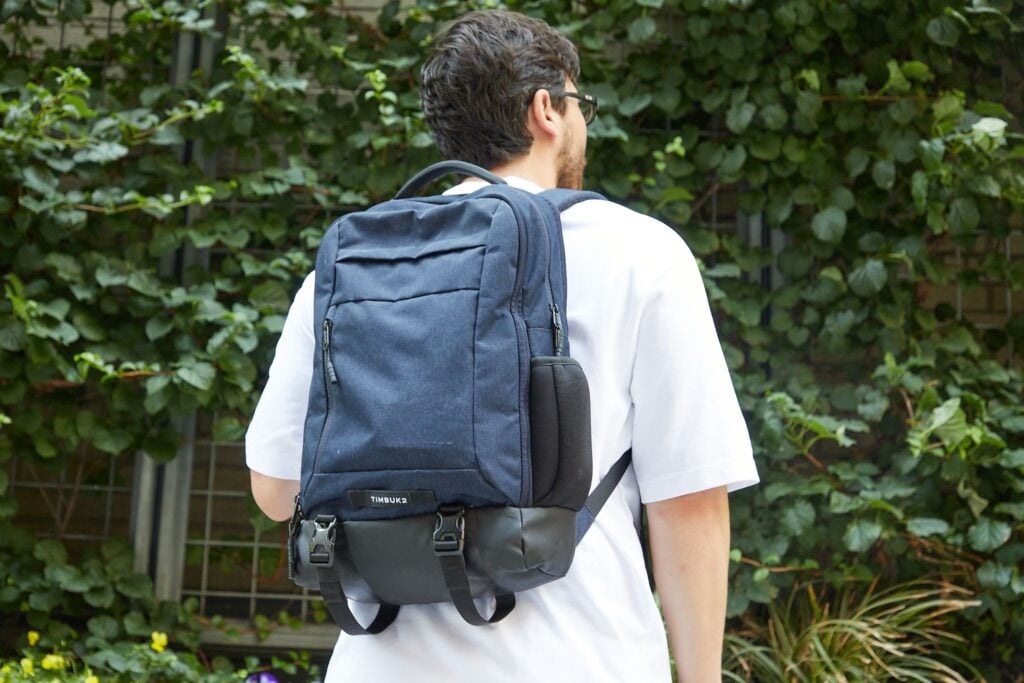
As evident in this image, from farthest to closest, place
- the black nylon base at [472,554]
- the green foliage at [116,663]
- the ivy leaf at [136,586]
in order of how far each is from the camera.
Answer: the ivy leaf at [136,586], the green foliage at [116,663], the black nylon base at [472,554]

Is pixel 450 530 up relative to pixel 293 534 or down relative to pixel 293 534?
up

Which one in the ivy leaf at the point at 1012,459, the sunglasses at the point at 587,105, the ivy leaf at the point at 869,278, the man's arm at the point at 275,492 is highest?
the sunglasses at the point at 587,105

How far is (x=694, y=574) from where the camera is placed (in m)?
1.04

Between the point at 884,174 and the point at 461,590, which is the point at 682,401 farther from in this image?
the point at 884,174

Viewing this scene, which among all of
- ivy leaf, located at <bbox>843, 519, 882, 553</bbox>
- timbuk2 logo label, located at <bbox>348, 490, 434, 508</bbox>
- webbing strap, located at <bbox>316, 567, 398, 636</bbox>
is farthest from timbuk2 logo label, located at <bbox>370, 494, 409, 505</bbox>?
ivy leaf, located at <bbox>843, 519, 882, 553</bbox>

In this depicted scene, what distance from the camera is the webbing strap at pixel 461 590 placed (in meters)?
0.96

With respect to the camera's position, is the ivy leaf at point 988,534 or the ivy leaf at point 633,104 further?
the ivy leaf at point 633,104

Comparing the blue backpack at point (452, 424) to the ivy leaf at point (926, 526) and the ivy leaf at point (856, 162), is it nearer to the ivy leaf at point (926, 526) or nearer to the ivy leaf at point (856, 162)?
the ivy leaf at point (926, 526)

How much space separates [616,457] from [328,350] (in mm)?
329

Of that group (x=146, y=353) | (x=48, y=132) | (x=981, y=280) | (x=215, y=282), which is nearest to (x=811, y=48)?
(x=981, y=280)

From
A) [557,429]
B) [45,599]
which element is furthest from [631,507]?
[45,599]

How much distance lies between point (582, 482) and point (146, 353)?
90.5 inches

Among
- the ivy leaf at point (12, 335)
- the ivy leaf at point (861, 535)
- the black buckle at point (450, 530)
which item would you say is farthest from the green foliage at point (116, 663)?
the black buckle at point (450, 530)

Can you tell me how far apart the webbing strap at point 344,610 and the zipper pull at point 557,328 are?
1.05ft
